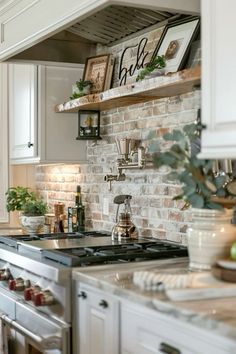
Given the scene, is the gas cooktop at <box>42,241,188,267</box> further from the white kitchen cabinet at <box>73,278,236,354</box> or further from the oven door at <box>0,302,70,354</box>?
the oven door at <box>0,302,70,354</box>

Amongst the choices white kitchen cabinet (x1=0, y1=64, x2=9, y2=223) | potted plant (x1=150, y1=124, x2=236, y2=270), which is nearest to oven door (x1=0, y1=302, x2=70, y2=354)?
potted plant (x1=150, y1=124, x2=236, y2=270)

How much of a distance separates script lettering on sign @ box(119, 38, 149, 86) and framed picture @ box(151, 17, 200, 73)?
0.23 metres

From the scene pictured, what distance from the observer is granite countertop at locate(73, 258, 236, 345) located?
1.66 metres

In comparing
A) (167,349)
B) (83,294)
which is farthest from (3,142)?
(167,349)

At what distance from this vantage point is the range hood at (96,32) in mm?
3180

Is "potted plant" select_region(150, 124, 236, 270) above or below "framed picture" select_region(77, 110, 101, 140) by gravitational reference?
below

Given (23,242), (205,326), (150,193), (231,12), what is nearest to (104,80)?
(150,193)

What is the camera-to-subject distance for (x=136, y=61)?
3385mm

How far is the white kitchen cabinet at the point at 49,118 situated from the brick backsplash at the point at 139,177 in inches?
6.0

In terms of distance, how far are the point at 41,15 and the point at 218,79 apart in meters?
1.41

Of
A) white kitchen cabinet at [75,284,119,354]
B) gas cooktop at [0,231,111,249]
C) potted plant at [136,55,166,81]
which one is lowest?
white kitchen cabinet at [75,284,119,354]

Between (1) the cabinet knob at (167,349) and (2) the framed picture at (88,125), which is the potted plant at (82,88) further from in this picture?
(1) the cabinet knob at (167,349)

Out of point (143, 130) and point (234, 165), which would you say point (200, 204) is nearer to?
point (234, 165)

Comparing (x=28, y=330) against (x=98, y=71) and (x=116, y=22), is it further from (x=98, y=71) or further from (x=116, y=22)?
(x=116, y=22)
